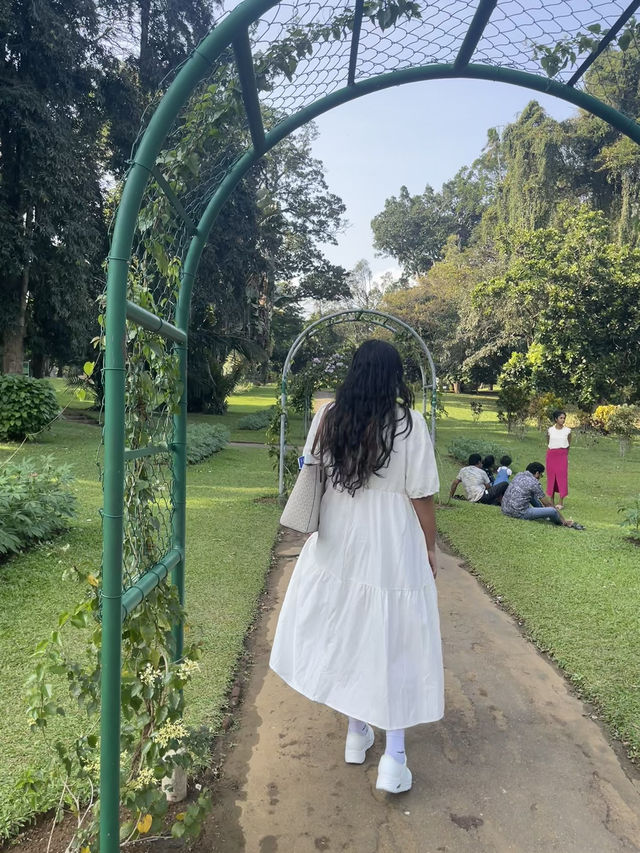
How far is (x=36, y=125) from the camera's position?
11922mm

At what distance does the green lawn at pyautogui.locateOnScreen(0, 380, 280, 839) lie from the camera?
2.85m

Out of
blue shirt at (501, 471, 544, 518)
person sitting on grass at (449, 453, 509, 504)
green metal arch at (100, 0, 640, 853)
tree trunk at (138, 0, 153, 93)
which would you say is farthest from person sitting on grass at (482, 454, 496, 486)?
tree trunk at (138, 0, 153, 93)

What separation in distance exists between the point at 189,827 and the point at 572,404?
23.6 metres

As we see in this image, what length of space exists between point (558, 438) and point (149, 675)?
323 inches

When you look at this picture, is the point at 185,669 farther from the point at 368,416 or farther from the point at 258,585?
the point at 258,585

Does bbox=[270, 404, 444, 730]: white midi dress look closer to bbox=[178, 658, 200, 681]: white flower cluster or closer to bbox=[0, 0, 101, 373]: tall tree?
bbox=[178, 658, 200, 681]: white flower cluster

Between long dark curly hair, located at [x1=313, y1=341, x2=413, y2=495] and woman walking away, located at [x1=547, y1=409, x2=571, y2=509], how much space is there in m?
7.40

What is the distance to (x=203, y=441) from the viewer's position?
12.9 meters

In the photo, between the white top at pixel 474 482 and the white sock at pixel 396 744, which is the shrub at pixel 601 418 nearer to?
the white top at pixel 474 482

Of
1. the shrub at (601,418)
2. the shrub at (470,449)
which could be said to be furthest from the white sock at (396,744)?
the shrub at (601,418)

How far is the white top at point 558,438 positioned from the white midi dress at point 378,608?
7.29 m

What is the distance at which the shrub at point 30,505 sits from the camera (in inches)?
201

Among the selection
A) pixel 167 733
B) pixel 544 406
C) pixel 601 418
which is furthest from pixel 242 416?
pixel 167 733

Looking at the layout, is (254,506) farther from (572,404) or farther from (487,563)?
(572,404)
